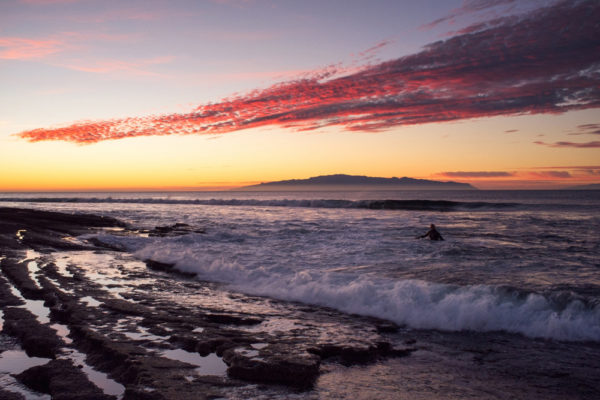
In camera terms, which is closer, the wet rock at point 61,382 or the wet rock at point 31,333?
the wet rock at point 61,382

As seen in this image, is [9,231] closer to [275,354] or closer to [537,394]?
[275,354]

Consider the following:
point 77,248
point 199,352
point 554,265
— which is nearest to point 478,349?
point 199,352

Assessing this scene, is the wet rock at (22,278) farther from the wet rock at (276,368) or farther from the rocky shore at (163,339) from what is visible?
the wet rock at (276,368)

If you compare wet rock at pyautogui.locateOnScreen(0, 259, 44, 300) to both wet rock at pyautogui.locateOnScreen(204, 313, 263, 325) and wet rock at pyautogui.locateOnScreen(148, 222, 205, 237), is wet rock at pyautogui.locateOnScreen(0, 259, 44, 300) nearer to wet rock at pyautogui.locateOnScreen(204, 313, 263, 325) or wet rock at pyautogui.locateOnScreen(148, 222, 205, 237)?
Answer: wet rock at pyautogui.locateOnScreen(204, 313, 263, 325)

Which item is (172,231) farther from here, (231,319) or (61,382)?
(61,382)

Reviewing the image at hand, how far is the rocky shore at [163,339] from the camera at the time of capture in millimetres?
4141

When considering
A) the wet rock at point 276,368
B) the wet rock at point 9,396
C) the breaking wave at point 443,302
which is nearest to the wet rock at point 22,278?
the breaking wave at point 443,302

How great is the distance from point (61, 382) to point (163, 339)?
1.68m

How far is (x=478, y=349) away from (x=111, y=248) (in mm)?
15392

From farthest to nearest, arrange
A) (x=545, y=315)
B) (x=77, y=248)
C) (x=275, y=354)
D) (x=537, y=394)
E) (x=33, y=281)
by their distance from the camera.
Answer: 1. (x=77, y=248)
2. (x=33, y=281)
3. (x=545, y=315)
4. (x=275, y=354)
5. (x=537, y=394)

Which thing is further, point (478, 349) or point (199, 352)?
point (478, 349)

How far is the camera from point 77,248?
51.9 feet

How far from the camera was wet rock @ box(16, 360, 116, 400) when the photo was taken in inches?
148

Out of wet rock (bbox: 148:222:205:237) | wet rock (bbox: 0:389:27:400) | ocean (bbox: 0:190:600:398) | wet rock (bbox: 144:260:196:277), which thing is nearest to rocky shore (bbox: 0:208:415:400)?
wet rock (bbox: 0:389:27:400)
